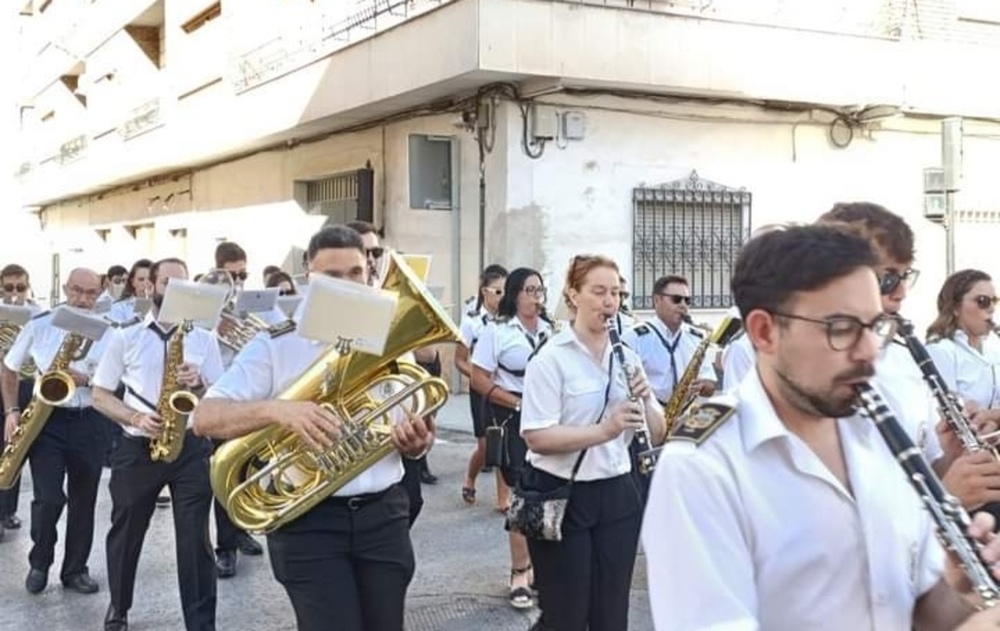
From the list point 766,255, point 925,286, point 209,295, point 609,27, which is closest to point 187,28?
point 609,27

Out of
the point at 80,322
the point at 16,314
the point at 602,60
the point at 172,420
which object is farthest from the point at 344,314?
the point at 602,60

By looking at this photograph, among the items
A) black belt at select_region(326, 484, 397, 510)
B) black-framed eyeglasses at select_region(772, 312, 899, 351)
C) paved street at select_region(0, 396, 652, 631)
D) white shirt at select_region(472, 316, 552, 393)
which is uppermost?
black-framed eyeglasses at select_region(772, 312, 899, 351)

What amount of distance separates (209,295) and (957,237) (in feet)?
42.2

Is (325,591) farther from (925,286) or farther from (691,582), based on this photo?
(925,286)

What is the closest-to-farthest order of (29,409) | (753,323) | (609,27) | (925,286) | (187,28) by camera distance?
(753,323), (29,409), (609,27), (925,286), (187,28)

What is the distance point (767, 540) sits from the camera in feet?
6.05

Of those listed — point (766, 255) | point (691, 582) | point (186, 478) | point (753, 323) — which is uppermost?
point (766, 255)

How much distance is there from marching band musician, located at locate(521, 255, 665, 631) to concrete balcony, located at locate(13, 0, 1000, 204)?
26.0 ft

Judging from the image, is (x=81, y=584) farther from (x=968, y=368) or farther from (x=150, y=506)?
(x=968, y=368)

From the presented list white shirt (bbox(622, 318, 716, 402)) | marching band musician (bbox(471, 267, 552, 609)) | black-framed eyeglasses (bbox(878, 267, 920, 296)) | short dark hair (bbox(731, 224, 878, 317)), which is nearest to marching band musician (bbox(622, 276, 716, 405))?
white shirt (bbox(622, 318, 716, 402))

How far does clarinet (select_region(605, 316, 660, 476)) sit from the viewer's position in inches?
170

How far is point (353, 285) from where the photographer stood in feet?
11.2

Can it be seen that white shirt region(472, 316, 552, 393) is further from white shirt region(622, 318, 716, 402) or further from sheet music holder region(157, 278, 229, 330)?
sheet music holder region(157, 278, 229, 330)

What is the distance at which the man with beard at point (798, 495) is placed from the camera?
1826 mm
